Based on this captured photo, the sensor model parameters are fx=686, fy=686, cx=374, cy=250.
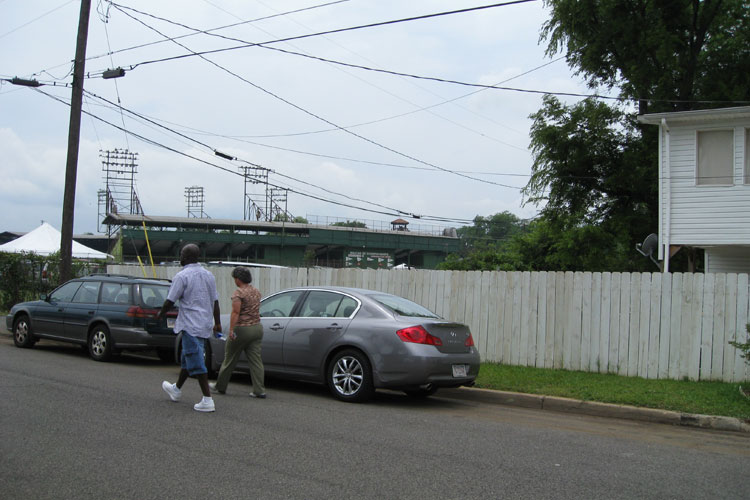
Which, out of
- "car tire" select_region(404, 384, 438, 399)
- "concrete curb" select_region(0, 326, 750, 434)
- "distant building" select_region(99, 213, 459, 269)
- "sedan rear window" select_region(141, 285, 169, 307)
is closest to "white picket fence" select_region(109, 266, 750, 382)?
"concrete curb" select_region(0, 326, 750, 434)

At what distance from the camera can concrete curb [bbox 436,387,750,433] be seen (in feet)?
26.7

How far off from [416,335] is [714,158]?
13127 millimetres

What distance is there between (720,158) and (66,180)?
1650cm

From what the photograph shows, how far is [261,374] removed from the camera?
880cm

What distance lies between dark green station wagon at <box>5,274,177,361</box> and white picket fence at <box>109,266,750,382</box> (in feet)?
14.5

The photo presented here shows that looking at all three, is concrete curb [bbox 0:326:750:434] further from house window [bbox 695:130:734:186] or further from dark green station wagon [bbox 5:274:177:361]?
house window [bbox 695:130:734:186]

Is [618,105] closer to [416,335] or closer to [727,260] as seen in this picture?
[727,260]

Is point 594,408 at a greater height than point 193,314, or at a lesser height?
lesser

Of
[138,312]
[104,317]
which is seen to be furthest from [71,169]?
[138,312]

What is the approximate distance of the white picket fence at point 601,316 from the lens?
413 inches

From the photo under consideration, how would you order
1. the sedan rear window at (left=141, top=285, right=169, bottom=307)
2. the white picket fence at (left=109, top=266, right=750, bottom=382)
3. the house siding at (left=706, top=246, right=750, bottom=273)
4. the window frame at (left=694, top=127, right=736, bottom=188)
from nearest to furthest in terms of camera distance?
the white picket fence at (left=109, top=266, right=750, bottom=382) < the sedan rear window at (left=141, top=285, right=169, bottom=307) < the window frame at (left=694, top=127, right=736, bottom=188) < the house siding at (left=706, top=246, right=750, bottom=273)

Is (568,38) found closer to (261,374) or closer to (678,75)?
(678,75)

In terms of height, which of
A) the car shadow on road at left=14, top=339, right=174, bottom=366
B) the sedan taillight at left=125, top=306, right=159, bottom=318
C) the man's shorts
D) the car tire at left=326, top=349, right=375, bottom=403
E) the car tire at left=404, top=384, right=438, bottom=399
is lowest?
the car shadow on road at left=14, top=339, right=174, bottom=366

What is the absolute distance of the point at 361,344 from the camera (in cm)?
872
